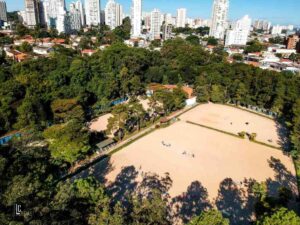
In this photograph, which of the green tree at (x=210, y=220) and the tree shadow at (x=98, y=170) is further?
the tree shadow at (x=98, y=170)

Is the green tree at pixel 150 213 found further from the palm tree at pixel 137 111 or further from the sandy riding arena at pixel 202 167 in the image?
the palm tree at pixel 137 111

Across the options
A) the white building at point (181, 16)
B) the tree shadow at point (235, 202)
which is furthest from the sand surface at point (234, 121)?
the white building at point (181, 16)

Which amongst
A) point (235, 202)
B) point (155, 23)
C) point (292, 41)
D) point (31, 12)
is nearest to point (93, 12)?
point (31, 12)

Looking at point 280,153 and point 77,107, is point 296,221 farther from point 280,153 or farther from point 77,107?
point 77,107

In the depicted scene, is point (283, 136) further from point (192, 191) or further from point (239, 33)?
point (239, 33)

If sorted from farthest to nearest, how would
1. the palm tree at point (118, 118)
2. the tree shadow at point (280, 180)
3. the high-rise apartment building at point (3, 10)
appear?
the high-rise apartment building at point (3, 10)
the palm tree at point (118, 118)
the tree shadow at point (280, 180)

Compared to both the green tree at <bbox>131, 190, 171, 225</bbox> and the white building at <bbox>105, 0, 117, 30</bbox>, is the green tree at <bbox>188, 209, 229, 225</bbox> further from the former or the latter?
the white building at <bbox>105, 0, 117, 30</bbox>

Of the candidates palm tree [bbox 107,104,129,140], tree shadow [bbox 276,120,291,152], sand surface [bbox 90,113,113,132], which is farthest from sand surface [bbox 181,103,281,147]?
palm tree [bbox 107,104,129,140]
